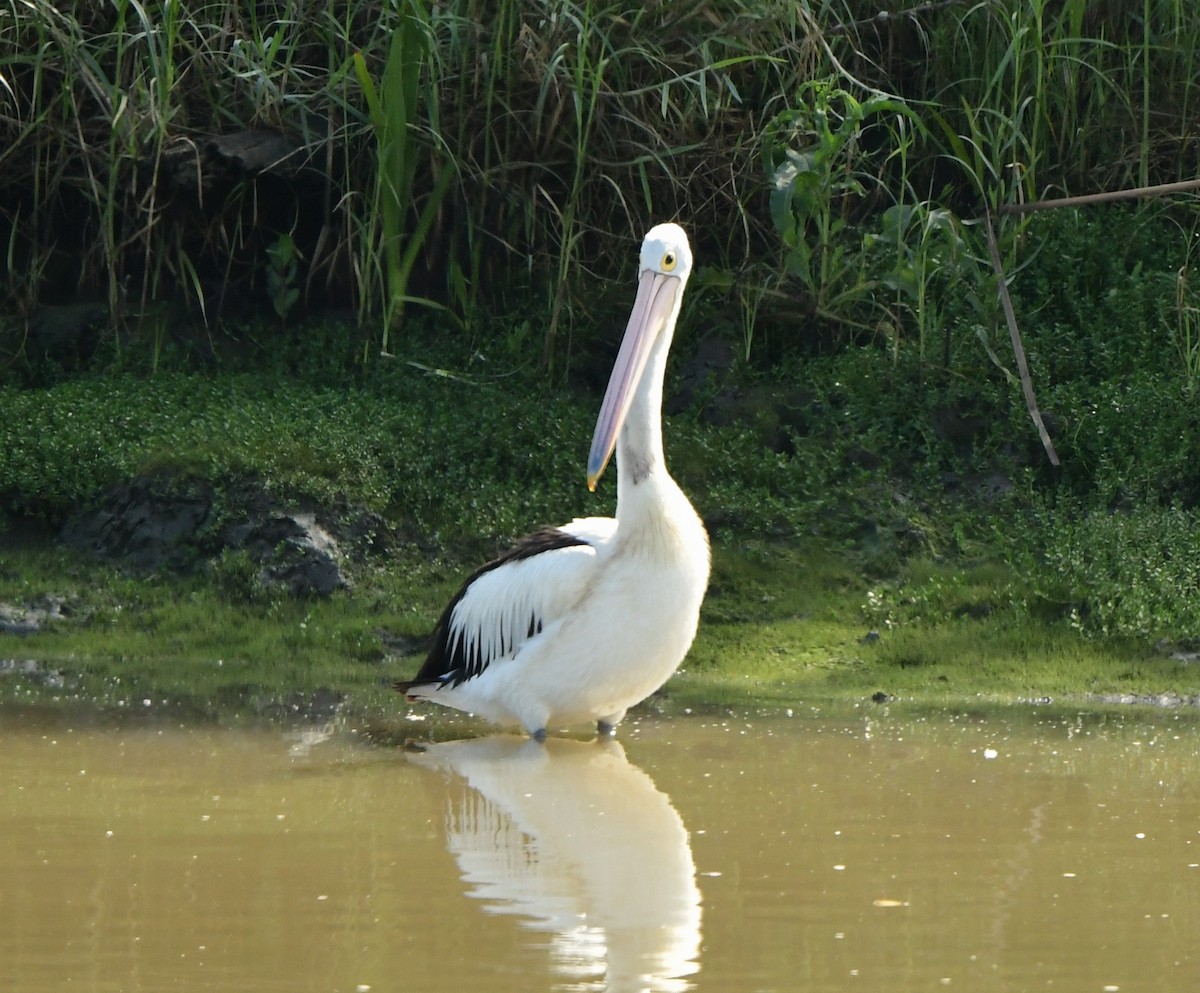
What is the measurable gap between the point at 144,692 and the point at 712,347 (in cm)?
307

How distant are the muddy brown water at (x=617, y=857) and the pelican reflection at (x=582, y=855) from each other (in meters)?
0.01

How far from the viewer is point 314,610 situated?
6.54m

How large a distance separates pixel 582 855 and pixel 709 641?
2.37 m

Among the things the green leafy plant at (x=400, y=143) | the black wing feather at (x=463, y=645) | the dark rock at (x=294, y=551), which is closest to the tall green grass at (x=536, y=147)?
the green leafy plant at (x=400, y=143)

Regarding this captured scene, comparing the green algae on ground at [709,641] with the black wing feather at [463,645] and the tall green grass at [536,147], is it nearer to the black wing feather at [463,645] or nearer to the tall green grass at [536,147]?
the black wing feather at [463,645]

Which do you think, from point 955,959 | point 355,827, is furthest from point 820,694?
point 955,959

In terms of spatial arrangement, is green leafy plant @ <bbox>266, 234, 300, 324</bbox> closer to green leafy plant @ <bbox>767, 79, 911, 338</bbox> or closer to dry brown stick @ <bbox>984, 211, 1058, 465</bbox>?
green leafy plant @ <bbox>767, 79, 911, 338</bbox>

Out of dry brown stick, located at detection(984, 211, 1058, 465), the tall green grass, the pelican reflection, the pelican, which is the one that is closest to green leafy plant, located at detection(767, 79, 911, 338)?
the tall green grass

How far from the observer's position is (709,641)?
6.40 metres

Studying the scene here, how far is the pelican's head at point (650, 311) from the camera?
5.42m

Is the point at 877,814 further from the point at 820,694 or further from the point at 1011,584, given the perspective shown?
the point at 1011,584

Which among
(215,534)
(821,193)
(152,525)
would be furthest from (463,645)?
(821,193)

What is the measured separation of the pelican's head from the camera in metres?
5.42

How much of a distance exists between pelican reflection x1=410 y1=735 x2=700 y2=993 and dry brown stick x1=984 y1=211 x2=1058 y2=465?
8.11ft
